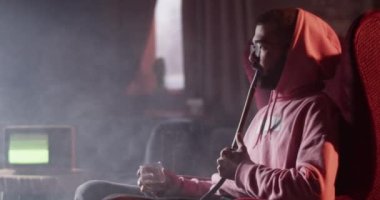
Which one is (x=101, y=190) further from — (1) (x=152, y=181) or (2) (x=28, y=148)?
(2) (x=28, y=148)

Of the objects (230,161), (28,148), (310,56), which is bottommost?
(28,148)

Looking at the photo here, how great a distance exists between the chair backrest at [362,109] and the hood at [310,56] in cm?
6

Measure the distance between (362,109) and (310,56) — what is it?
19 cm

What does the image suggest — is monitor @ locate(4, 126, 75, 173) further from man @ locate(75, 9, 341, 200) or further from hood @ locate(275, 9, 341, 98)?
hood @ locate(275, 9, 341, 98)

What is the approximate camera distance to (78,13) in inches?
140

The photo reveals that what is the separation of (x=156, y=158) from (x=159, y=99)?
60 centimetres

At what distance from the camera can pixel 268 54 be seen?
150 centimetres

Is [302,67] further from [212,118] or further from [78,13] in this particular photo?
[78,13]

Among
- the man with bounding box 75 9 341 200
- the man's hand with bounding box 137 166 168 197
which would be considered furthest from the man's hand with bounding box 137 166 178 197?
the man with bounding box 75 9 341 200

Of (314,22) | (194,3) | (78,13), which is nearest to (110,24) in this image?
(78,13)

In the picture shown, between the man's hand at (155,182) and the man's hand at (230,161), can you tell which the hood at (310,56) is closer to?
the man's hand at (230,161)

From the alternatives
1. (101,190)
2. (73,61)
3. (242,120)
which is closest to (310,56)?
(242,120)

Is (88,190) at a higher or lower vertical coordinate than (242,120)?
lower

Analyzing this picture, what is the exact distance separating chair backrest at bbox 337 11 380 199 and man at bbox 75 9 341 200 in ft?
0.19
